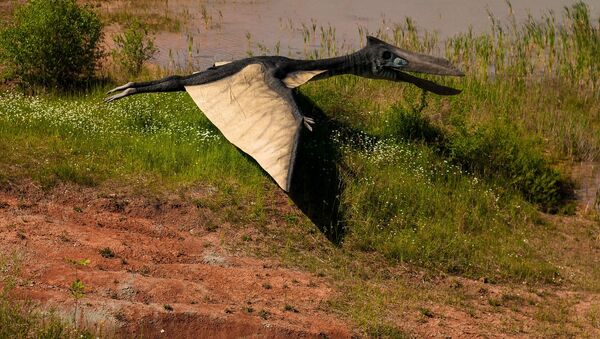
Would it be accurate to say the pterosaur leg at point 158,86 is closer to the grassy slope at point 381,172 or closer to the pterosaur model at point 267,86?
the pterosaur model at point 267,86

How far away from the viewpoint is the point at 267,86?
10250 millimetres

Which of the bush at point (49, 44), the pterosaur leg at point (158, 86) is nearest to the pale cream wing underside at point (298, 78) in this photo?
the pterosaur leg at point (158, 86)

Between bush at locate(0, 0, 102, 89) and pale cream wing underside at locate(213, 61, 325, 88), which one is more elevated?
pale cream wing underside at locate(213, 61, 325, 88)

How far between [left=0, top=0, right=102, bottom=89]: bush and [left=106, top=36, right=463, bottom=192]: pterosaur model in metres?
2.15

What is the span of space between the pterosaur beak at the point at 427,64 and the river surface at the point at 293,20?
12.3 ft

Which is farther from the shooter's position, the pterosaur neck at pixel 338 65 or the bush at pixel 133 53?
the bush at pixel 133 53

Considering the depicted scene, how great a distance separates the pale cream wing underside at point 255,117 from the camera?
889 centimetres

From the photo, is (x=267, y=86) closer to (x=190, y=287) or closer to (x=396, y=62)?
(x=396, y=62)

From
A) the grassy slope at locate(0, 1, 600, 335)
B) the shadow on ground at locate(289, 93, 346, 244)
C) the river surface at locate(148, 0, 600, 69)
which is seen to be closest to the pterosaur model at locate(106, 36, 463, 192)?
the shadow on ground at locate(289, 93, 346, 244)

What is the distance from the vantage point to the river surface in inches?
608

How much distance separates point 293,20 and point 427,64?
22.4 ft

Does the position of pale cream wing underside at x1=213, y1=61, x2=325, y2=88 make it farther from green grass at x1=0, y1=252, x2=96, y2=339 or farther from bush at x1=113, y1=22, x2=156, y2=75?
green grass at x1=0, y1=252, x2=96, y2=339

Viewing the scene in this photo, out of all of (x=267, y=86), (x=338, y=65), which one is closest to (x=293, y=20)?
(x=338, y=65)

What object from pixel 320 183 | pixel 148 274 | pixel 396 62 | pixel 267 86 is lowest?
pixel 148 274
